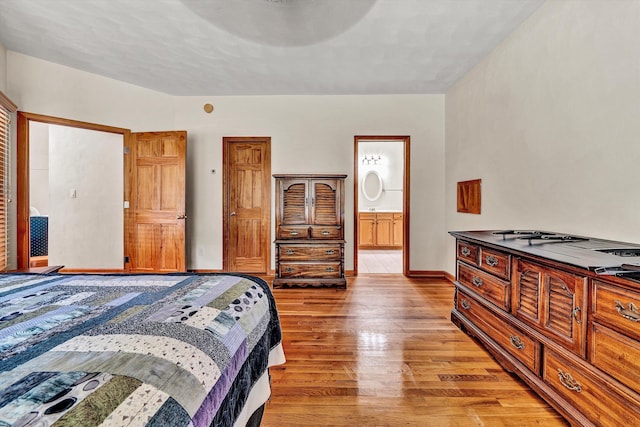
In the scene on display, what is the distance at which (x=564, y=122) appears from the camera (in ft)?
7.36

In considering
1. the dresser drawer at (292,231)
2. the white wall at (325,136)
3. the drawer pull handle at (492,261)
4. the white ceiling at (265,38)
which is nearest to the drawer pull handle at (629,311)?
the drawer pull handle at (492,261)

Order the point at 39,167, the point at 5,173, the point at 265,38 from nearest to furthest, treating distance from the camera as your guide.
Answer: the point at 265,38, the point at 5,173, the point at 39,167

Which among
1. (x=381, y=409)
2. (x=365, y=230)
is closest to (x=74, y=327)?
(x=381, y=409)

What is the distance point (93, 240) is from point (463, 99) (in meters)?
5.74

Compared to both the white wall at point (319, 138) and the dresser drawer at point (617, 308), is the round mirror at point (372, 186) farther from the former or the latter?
the dresser drawer at point (617, 308)

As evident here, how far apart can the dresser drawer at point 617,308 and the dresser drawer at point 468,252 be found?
3.35 ft

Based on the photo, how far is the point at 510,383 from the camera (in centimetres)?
193

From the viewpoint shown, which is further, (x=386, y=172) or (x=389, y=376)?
(x=386, y=172)

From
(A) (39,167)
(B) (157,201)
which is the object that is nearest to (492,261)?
(B) (157,201)

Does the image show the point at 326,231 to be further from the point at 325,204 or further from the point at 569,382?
the point at 569,382

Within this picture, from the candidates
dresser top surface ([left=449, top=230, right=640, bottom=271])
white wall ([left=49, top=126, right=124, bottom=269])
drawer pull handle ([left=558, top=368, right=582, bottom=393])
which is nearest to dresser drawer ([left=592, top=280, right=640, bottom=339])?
dresser top surface ([left=449, top=230, right=640, bottom=271])

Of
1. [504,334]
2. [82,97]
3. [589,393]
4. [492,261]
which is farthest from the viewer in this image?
[82,97]

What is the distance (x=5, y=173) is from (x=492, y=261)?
15.8 ft

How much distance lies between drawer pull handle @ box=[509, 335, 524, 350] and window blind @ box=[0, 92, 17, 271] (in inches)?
183
